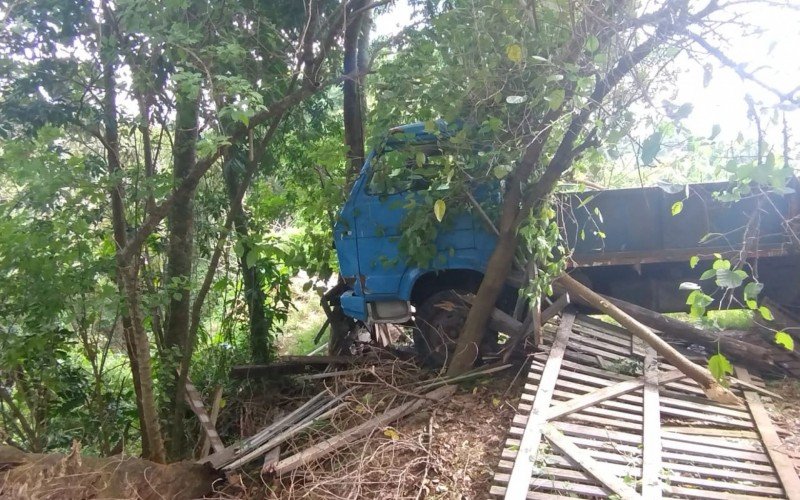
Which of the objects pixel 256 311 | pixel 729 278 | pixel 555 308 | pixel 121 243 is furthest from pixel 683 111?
pixel 256 311

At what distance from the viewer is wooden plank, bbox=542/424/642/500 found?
313cm

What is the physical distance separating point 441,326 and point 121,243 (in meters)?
2.80

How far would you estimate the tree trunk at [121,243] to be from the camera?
4.42 m

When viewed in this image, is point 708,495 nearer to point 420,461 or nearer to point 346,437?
point 420,461

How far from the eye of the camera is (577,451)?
350 centimetres

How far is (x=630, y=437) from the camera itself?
3723 mm

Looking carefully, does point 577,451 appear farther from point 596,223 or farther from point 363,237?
point 363,237

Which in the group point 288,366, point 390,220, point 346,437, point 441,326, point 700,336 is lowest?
point 346,437

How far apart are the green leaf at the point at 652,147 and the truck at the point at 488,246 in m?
1.84

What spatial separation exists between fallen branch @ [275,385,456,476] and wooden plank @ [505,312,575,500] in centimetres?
88

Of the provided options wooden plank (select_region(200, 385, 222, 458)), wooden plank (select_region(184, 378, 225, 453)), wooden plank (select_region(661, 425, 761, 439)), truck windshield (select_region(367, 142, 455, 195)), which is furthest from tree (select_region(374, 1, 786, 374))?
wooden plank (select_region(200, 385, 222, 458))

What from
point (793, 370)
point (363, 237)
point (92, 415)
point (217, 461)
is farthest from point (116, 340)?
point (793, 370)

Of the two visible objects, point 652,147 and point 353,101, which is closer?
point 652,147

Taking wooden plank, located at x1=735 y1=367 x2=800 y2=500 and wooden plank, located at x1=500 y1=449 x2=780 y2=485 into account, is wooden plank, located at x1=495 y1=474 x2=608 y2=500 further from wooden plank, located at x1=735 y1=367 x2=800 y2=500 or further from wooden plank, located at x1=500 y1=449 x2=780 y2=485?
wooden plank, located at x1=735 y1=367 x2=800 y2=500
